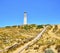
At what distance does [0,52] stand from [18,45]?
754 cm

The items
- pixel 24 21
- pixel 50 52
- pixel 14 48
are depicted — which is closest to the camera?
pixel 50 52

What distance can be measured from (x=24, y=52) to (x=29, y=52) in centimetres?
104

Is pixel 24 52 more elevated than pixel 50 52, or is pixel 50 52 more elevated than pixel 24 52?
pixel 50 52

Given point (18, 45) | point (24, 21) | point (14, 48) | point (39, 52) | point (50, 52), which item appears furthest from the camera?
point (24, 21)

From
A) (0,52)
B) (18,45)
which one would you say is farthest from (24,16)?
(0,52)

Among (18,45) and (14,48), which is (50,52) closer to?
(14,48)

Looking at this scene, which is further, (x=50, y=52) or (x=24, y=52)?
(x=24, y=52)

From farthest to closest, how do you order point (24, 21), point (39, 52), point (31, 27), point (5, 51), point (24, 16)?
1. point (24, 16)
2. point (24, 21)
3. point (31, 27)
4. point (5, 51)
5. point (39, 52)

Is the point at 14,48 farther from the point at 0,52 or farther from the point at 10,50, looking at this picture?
the point at 0,52

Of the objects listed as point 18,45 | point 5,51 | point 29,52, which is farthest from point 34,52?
point 18,45

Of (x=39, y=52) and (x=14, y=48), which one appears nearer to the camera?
(x=39, y=52)

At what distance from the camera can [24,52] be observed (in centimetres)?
2989

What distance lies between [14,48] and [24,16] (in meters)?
75.9

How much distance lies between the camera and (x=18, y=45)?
37.3 metres
